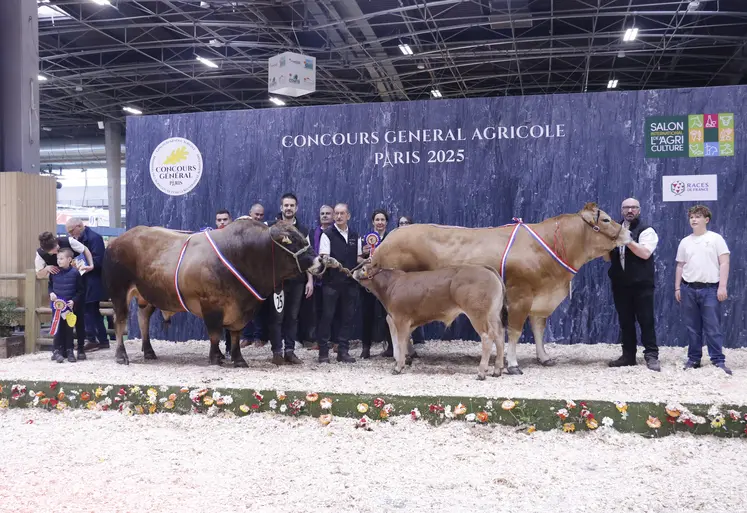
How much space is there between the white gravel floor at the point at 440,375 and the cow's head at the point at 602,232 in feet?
3.77

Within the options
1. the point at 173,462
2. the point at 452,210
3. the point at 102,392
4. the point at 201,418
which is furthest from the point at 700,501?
the point at 452,210

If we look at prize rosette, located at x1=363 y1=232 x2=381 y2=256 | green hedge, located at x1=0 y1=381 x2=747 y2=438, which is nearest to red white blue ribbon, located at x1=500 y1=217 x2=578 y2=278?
prize rosette, located at x1=363 y1=232 x2=381 y2=256

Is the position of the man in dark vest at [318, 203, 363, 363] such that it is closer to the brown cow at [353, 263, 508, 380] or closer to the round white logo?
the brown cow at [353, 263, 508, 380]

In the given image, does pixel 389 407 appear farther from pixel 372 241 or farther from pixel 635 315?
pixel 635 315

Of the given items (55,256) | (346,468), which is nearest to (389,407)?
(346,468)

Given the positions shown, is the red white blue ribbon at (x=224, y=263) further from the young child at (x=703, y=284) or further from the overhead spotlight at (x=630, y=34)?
the overhead spotlight at (x=630, y=34)

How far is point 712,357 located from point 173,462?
15.7 feet

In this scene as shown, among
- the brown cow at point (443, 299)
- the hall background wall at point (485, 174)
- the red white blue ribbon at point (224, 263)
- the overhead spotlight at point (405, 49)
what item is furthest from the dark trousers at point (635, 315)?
the overhead spotlight at point (405, 49)

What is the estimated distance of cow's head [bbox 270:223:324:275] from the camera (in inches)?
241

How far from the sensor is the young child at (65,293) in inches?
263

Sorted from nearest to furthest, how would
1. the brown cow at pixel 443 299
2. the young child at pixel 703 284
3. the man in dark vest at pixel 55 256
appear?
the brown cow at pixel 443 299 < the young child at pixel 703 284 < the man in dark vest at pixel 55 256

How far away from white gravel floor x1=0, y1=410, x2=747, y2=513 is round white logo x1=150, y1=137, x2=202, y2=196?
4.21 meters

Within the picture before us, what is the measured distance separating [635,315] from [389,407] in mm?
2959

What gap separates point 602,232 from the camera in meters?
6.14
